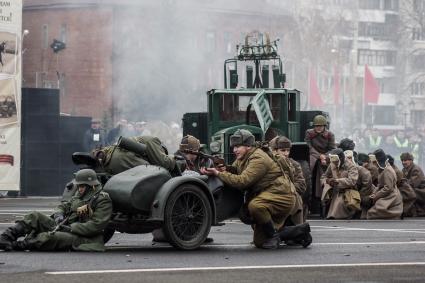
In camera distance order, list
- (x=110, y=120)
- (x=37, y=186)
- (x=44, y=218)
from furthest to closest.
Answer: (x=110, y=120) < (x=37, y=186) < (x=44, y=218)

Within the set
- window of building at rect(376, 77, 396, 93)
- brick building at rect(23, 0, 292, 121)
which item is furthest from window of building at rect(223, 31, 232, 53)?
window of building at rect(376, 77, 396, 93)

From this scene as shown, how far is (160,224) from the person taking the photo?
51.7 feet

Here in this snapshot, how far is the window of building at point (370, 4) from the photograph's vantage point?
389 ft

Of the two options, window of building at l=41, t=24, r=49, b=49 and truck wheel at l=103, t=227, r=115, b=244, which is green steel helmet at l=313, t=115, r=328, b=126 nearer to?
truck wheel at l=103, t=227, r=115, b=244

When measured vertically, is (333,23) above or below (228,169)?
above

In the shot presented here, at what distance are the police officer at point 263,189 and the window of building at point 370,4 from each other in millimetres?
101860

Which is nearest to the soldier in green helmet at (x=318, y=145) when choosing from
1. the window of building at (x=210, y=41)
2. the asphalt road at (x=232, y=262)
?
the asphalt road at (x=232, y=262)

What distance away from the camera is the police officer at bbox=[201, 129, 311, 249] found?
16453 millimetres

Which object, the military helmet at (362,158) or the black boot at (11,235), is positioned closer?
the black boot at (11,235)

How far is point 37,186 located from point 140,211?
19.9 m

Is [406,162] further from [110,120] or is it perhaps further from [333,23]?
[333,23]

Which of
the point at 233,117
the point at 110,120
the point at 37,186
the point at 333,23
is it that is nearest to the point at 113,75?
the point at 110,120

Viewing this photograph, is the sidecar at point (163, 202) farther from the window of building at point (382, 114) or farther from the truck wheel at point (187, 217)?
the window of building at point (382, 114)

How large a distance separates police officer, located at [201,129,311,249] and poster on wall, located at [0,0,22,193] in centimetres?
1435
